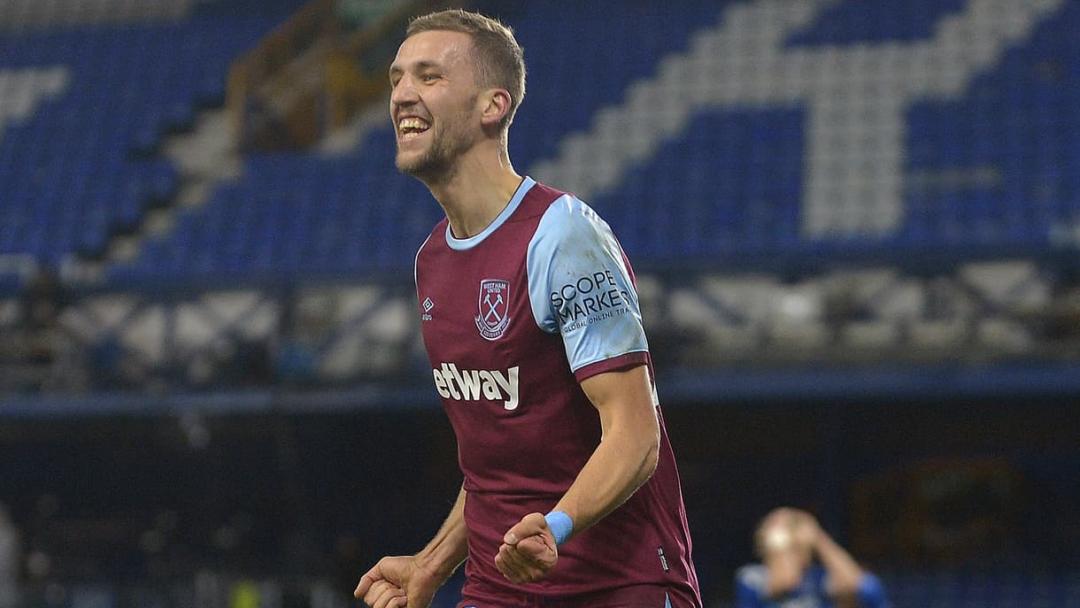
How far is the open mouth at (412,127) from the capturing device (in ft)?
10.9

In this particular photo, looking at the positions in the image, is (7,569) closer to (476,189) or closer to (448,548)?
(448,548)

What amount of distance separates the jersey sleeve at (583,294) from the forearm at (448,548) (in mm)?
578

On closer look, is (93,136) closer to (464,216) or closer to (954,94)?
Answer: (954,94)

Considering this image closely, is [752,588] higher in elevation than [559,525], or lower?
lower

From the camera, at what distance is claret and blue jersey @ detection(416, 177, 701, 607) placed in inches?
125

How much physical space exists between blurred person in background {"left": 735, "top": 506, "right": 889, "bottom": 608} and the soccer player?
3.96 meters

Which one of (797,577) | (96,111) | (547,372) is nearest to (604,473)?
(547,372)

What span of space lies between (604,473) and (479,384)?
398mm

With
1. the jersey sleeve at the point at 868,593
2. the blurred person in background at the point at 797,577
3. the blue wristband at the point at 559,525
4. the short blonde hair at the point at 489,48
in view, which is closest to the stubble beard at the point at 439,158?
the short blonde hair at the point at 489,48

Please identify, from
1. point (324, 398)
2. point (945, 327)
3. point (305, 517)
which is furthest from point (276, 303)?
point (945, 327)

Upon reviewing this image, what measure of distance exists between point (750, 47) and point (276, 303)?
6.52 metres

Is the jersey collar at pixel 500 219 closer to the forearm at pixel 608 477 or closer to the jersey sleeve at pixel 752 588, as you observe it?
the forearm at pixel 608 477

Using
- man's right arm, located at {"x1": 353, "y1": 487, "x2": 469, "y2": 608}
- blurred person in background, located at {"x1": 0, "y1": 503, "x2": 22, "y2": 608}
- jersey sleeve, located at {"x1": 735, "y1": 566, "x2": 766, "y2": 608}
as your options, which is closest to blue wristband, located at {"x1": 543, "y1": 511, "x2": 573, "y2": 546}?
man's right arm, located at {"x1": 353, "y1": 487, "x2": 469, "y2": 608}

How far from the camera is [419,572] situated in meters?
3.55
